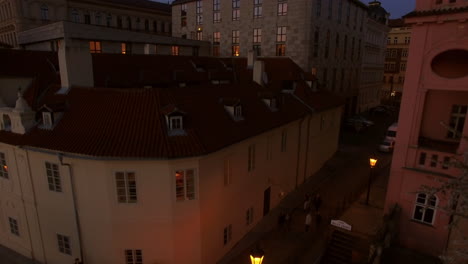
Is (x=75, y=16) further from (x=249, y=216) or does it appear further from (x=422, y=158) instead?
(x=422, y=158)

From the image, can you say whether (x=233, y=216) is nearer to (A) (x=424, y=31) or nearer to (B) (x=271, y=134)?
(B) (x=271, y=134)

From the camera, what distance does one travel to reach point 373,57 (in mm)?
65000

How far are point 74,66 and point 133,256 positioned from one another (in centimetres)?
1175

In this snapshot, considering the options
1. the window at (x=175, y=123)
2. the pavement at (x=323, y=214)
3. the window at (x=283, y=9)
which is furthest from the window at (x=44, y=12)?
the pavement at (x=323, y=214)

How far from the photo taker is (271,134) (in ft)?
70.3

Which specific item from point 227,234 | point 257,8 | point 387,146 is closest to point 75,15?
point 257,8

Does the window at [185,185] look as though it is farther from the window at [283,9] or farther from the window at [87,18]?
the window at [87,18]

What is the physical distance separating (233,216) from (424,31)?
1451 centimetres

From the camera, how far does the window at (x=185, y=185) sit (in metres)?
14.8

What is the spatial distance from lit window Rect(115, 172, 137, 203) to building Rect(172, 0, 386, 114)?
30.8 m

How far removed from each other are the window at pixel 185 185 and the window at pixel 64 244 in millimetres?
7430

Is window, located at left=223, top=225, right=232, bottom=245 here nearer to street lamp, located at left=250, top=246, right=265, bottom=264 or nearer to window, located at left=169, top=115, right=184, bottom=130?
window, located at left=169, top=115, right=184, bottom=130

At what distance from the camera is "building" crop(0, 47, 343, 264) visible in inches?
572

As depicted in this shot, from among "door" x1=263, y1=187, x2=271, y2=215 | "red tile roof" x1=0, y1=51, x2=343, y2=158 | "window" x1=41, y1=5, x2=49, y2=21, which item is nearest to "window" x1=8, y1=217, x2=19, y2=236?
"red tile roof" x1=0, y1=51, x2=343, y2=158
